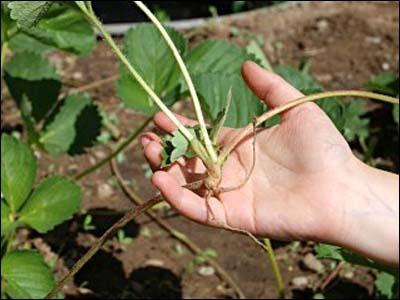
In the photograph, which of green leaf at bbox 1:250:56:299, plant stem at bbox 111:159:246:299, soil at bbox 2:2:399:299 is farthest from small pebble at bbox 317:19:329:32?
green leaf at bbox 1:250:56:299

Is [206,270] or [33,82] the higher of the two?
[33,82]

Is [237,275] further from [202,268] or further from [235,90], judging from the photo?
[235,90]

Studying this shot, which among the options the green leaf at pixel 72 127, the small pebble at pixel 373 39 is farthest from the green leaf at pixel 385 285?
the small pebble at pixel 373 39

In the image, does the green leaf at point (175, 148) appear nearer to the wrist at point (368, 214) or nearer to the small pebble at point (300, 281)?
the wrist at point (368, 214)

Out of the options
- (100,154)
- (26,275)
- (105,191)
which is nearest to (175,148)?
(26,275)

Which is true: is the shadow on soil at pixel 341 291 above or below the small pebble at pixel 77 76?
below

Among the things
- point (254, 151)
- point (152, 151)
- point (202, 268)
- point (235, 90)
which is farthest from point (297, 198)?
A: point (202, 268)

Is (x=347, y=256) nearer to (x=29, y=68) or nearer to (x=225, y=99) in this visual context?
(x=225, y=99)
